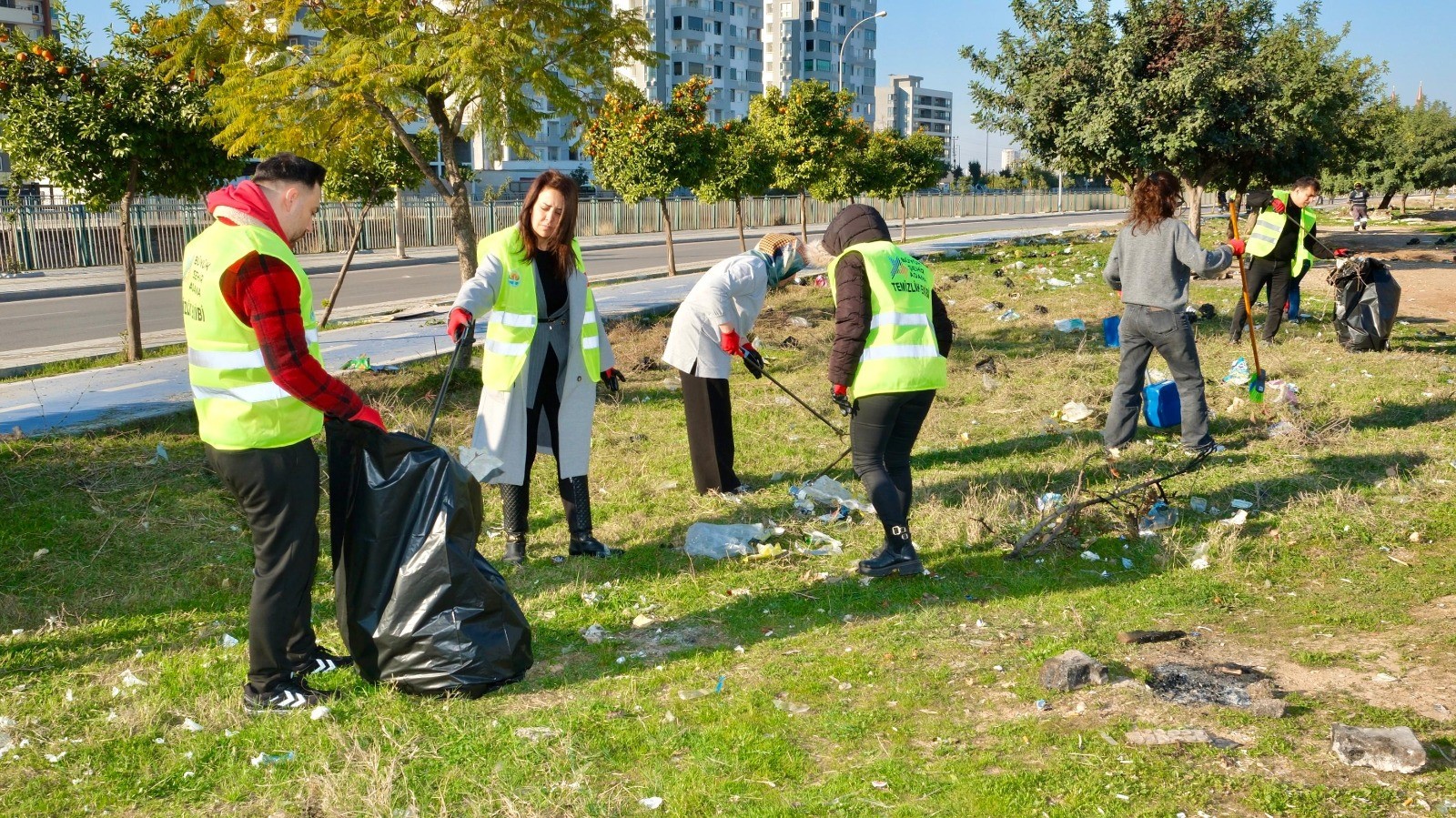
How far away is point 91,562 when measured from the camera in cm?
525

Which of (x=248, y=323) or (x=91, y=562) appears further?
(x=91, y=562)

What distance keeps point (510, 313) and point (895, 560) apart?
6.59 ft

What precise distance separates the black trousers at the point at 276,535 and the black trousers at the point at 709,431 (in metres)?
2.80

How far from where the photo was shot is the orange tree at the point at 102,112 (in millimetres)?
9008

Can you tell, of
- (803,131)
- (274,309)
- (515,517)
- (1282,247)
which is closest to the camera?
(274,309)

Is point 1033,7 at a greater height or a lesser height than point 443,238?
greater

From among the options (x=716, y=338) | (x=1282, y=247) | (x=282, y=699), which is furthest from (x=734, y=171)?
(x=282, y=699)

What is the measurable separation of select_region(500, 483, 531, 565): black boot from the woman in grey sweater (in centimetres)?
360

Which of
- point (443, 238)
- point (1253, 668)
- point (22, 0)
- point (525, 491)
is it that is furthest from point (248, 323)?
point (22, 0)

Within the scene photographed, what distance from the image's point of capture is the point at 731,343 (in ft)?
19.5

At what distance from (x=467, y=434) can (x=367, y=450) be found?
159 inches

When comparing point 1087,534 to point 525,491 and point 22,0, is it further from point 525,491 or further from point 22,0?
point 22,0

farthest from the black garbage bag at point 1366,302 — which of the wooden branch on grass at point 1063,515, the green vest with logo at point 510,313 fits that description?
the green vest with logo at point 510,313

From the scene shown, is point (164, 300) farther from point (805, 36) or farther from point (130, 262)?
point (805, 36)
